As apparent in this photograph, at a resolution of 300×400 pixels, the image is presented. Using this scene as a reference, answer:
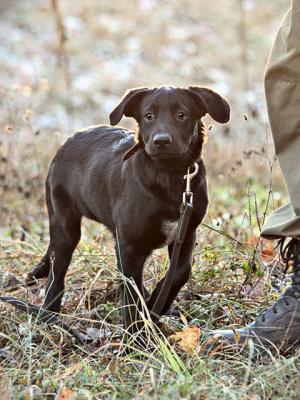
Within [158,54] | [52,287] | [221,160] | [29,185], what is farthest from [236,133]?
[52,287]

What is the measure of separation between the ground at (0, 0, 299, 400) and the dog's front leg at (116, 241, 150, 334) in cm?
9

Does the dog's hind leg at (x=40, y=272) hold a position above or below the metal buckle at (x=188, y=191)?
A: below

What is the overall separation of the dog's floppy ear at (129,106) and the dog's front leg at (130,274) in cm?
55

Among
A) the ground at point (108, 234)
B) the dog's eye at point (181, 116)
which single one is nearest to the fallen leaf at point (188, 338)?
the ground at point (108, 234)

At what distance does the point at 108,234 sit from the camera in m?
5.15

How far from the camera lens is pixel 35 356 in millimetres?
3400

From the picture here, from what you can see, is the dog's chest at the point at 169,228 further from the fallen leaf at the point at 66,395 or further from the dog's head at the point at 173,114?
the fallen leaf at the point at 66,395

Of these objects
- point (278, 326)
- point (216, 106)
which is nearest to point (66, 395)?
point (278, 326)

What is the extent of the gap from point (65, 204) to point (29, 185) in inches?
78.6

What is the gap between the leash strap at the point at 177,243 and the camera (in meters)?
3.53

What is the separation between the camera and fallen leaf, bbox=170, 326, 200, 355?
333 centimetres

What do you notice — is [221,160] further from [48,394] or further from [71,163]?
[48,394]

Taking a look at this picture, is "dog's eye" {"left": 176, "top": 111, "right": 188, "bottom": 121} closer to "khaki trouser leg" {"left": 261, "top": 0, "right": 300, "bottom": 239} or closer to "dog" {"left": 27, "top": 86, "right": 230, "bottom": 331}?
"dog" {"left": 27, "top": 86, "right": 230, "bottom": 331}

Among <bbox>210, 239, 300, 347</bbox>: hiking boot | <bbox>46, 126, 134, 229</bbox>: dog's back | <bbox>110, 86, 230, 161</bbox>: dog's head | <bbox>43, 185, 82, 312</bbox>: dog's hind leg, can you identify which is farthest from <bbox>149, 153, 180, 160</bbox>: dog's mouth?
<bbox>43, 185, 82, 312</bbox>: dog's hind leg
